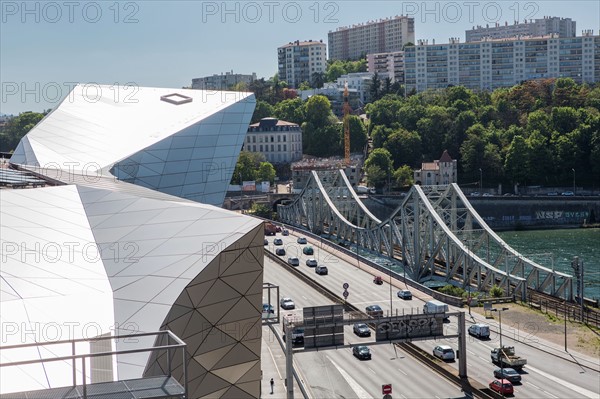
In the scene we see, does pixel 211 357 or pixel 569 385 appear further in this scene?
pixel 569 385

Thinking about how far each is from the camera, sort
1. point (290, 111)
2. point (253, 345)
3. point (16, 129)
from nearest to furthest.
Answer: point (253, 345)
point (290, 111)
point (16, 129)

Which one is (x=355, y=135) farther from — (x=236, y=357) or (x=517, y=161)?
(x=236, y=357)

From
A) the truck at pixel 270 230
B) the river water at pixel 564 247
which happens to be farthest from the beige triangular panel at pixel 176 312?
the truck at pixel 270 230

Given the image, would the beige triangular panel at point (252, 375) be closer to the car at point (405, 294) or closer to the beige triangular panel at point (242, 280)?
the beige triangular panel at point (242, 280)

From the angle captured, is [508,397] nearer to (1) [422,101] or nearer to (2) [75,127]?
(2) [75,127]

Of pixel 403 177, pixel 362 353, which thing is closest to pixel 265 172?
pixel 403 177
